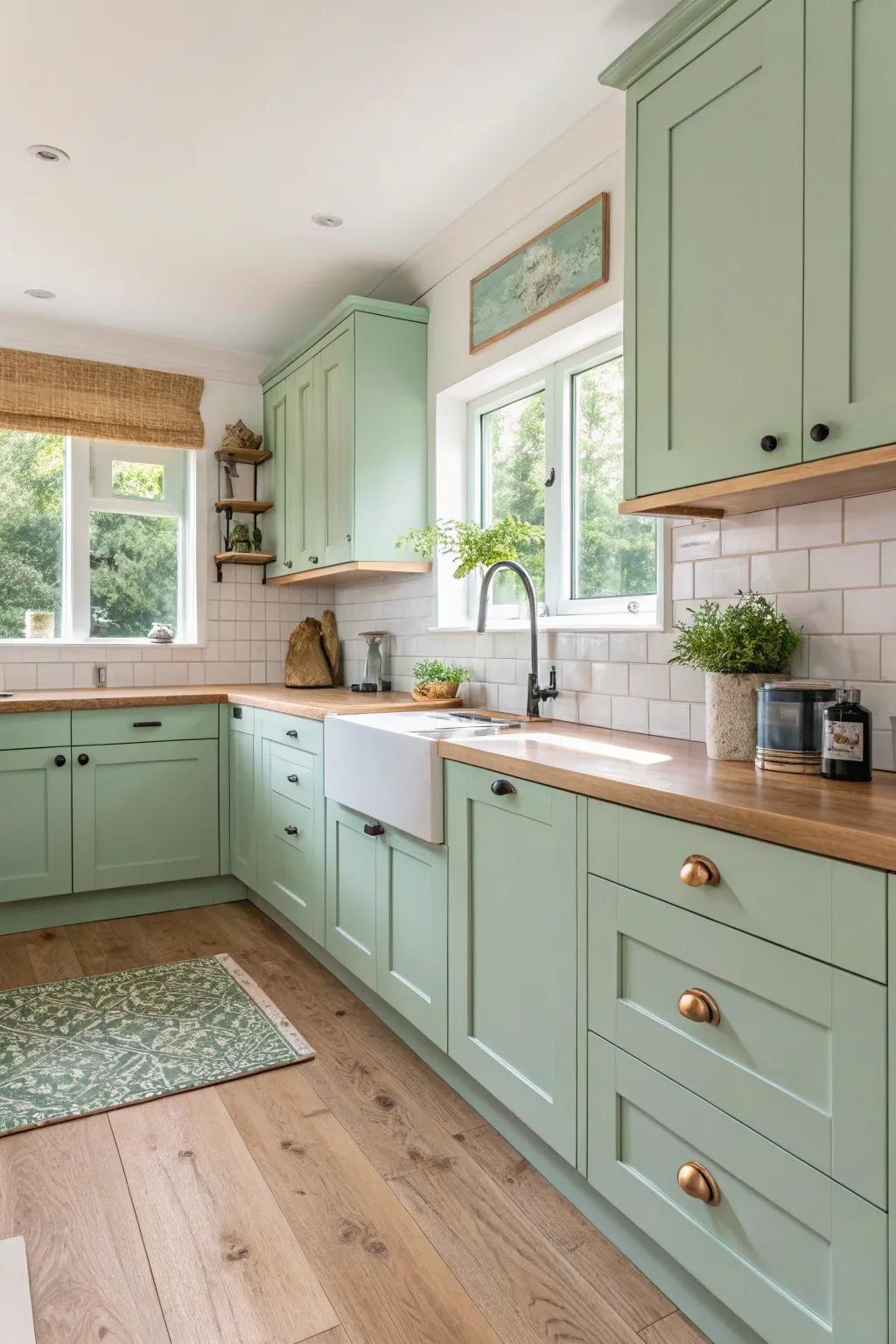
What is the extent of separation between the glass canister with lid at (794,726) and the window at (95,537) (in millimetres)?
3219

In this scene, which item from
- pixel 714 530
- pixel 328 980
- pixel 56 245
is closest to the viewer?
pixel 714 530

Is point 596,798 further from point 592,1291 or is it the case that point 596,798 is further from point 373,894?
point 373,894

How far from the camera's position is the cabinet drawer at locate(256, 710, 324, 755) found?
2.87 m

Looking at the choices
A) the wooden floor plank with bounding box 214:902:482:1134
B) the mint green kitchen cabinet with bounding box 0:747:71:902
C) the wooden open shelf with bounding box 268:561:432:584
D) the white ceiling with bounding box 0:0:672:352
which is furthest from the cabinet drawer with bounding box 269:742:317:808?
the white ceiling with bounding box 0:0:672:352

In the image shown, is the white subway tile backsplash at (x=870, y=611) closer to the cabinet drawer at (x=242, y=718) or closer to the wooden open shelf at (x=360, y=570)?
the wooden open shelf at (x=360, y=570)

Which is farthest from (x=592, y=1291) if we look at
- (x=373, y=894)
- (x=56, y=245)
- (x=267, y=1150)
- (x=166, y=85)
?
(x=56, y=245)

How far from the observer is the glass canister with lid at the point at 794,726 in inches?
64.7

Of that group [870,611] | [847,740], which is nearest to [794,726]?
[847,740]

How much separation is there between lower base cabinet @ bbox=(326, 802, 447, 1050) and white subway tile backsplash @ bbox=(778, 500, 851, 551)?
41.4 inches

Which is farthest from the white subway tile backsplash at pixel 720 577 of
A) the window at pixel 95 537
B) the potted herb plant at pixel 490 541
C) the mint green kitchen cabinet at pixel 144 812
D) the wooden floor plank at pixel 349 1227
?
the window at pixel 95 537

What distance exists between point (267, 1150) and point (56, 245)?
3.05 m

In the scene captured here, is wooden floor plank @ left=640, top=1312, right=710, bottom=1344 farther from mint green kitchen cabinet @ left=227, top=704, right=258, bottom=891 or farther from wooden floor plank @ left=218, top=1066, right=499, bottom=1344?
mint green kitchen cabinet @ left=227, top=704, right=258, bottom=891

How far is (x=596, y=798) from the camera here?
5.23ft

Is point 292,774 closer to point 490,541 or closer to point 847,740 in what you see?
point 490,541
